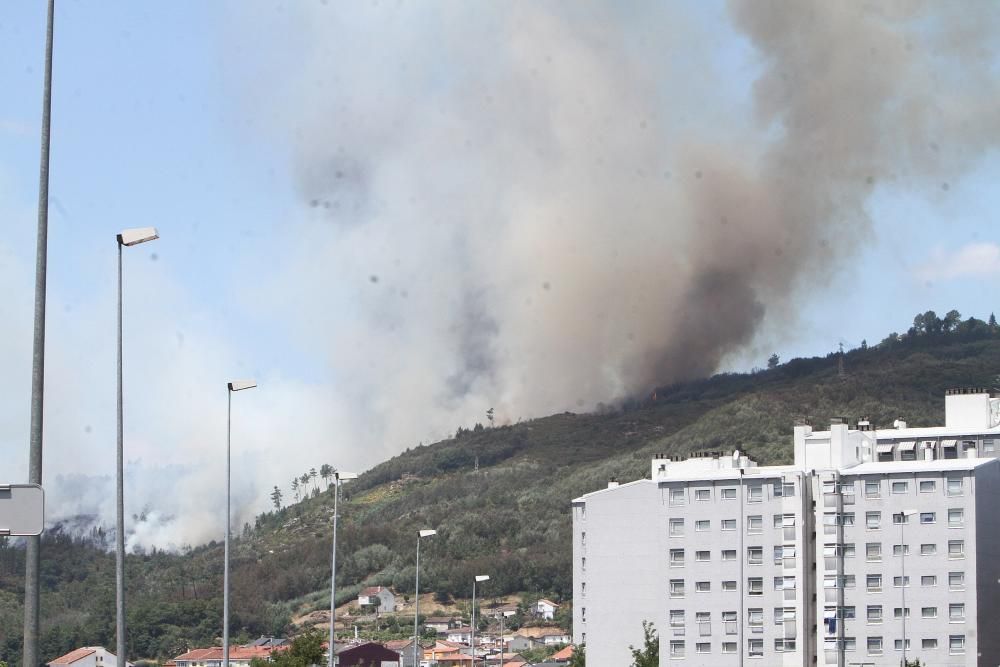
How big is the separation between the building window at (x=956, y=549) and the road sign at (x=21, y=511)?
261 ft

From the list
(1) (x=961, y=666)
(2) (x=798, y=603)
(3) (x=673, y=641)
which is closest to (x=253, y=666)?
(3) (x=673, y=641)

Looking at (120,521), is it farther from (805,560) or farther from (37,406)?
(805,560)

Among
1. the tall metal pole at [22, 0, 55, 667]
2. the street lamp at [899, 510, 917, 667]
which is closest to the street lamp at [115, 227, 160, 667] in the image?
the tall metal pole at [22, 0, 55, 667]

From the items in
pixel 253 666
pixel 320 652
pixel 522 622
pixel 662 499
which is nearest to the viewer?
pixel 320 652

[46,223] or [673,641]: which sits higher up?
[46,223]

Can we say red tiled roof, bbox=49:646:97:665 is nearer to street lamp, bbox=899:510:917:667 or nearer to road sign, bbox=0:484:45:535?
street lamp, bbox=899:510:917:667

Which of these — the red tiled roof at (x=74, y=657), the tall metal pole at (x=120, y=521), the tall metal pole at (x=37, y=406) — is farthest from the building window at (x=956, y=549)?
the red tiled roof at (x=74, y=657)

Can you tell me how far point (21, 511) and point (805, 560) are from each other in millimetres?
83107

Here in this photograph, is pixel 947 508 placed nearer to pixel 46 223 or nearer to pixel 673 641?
pixel 673 641

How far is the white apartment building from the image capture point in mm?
93062

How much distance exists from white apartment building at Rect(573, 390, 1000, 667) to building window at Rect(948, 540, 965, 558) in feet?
0.17

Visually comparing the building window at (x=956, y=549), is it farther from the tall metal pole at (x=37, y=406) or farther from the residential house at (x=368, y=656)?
the tall metal pole at (x=37, y=406)

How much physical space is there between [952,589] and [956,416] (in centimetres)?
2416

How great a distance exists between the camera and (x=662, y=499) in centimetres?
10306
